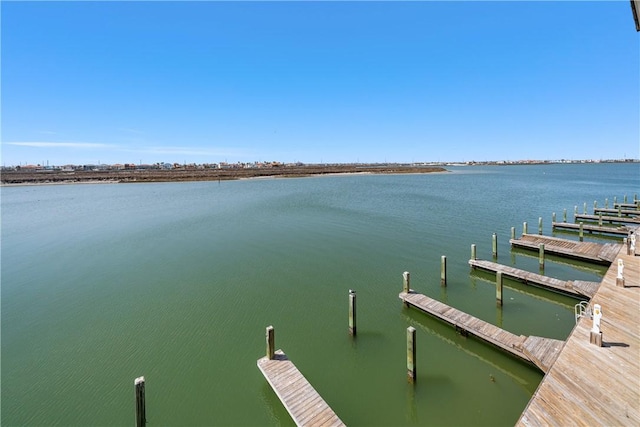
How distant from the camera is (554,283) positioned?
14203 mm

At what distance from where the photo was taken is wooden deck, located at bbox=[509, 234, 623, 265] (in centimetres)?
1797

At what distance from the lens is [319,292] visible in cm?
1489

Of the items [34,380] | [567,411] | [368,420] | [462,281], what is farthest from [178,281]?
[567,411]

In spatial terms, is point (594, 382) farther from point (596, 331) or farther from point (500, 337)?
point (500, 337)

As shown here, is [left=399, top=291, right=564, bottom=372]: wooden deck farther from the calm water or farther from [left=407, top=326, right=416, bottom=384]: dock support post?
[left=407, top=326, right=416, bottom=384]: dock support post

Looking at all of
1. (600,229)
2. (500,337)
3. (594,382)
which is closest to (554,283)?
(500,337)

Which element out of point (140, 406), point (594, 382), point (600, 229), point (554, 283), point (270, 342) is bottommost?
point (554, 283)

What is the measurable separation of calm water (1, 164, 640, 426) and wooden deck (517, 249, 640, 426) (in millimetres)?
1770

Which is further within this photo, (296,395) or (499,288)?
(499,288)

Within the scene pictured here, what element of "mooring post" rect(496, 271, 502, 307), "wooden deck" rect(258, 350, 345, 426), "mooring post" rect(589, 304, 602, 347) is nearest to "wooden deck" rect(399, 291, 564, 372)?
"mooring post" rect(589, 304, 602, 347)

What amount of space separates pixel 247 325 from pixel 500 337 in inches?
350

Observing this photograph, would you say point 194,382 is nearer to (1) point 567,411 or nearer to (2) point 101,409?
(2) point 101,409

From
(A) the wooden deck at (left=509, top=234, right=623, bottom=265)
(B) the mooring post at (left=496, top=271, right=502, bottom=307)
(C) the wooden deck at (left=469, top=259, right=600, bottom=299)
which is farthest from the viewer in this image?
(A) the wooden deck at (left=509, top=234, right=623, bottom=265)

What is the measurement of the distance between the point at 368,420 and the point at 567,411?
420cm
